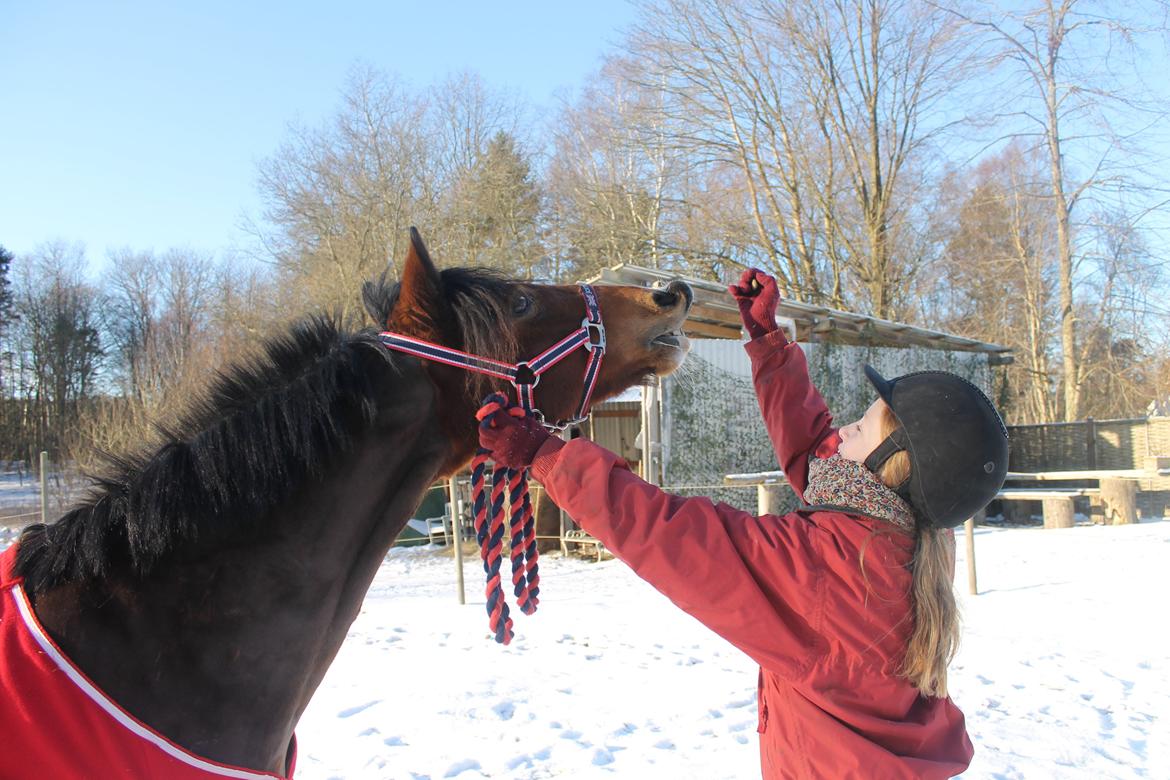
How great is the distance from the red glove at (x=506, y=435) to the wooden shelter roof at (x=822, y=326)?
331 inches

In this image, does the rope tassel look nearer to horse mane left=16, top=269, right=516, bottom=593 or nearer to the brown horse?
the brown horse

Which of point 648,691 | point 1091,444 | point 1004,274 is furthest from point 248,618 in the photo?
point 1004,274

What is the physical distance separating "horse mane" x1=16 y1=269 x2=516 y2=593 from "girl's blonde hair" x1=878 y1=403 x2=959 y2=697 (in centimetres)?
100

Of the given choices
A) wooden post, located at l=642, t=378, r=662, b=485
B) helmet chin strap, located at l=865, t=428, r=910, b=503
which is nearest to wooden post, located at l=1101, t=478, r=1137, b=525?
wooden post, located at l=642, t=378, r=662, b=485

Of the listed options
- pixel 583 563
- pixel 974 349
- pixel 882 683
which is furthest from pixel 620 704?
pixel 974 349

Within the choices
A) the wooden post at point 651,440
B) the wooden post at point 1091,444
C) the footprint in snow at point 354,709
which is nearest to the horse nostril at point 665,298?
the footprint in snow at point 354,709

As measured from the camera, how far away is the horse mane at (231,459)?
1.48 metres

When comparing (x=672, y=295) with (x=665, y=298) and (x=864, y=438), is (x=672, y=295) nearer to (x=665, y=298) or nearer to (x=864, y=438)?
(x=665, y=298)

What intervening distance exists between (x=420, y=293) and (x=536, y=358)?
33cm

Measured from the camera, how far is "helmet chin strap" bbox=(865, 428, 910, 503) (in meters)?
1.78

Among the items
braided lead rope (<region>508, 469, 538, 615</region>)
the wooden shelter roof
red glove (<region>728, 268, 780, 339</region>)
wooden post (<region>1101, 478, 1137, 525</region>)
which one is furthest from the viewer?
wooden post (<region>1101, 478, 1137, 525</region>)

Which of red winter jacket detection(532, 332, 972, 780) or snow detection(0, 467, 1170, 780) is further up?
red winter jacket detection(532, 332, 972, 780)

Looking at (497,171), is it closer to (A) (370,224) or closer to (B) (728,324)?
(A) (370,224)

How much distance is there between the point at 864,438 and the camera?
193 cm
